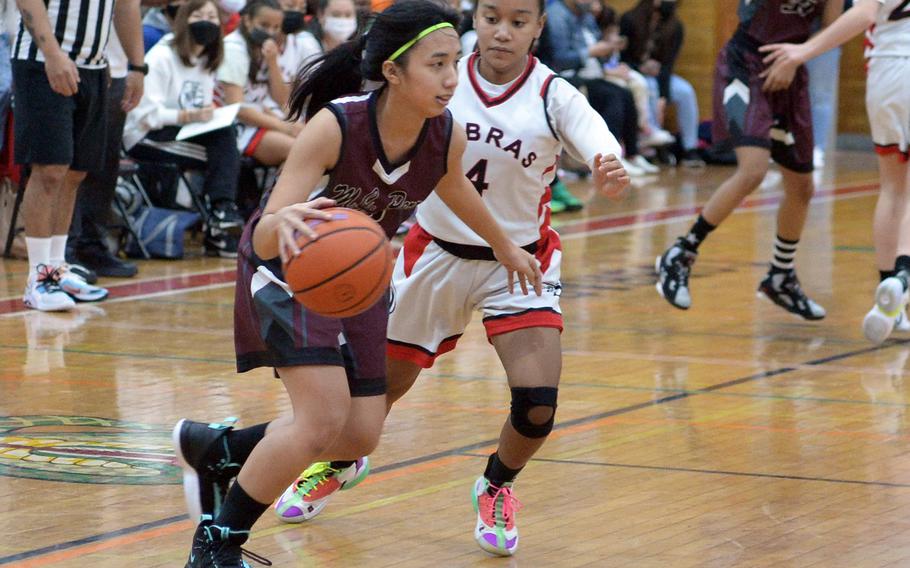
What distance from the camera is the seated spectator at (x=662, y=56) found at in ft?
53.2

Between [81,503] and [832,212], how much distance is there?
9.23 metres

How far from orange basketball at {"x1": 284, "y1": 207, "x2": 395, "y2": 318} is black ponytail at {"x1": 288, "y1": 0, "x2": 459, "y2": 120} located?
570 mm

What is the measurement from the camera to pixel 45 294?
7559mm

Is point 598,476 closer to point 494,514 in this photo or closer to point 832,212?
point 494,514

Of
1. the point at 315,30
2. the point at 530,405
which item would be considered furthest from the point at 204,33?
the point at 530,405

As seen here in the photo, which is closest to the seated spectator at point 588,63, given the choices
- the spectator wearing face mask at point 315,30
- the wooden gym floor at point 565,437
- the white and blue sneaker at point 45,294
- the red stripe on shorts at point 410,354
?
the spectator wearing face mask at point 315,30

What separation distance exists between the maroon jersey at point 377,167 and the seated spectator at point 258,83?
5935mm

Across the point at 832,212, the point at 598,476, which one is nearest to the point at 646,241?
the point at 832,212

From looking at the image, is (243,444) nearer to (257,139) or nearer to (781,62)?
(781,62)

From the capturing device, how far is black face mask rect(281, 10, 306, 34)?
1062 cm

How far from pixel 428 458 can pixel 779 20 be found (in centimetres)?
353

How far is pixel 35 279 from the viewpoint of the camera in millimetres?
7586

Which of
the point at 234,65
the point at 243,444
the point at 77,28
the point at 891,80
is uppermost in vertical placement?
the point at 77,28

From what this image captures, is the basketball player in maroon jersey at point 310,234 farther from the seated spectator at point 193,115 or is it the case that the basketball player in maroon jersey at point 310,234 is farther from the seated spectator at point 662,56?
the seated spectator at point 662,56
